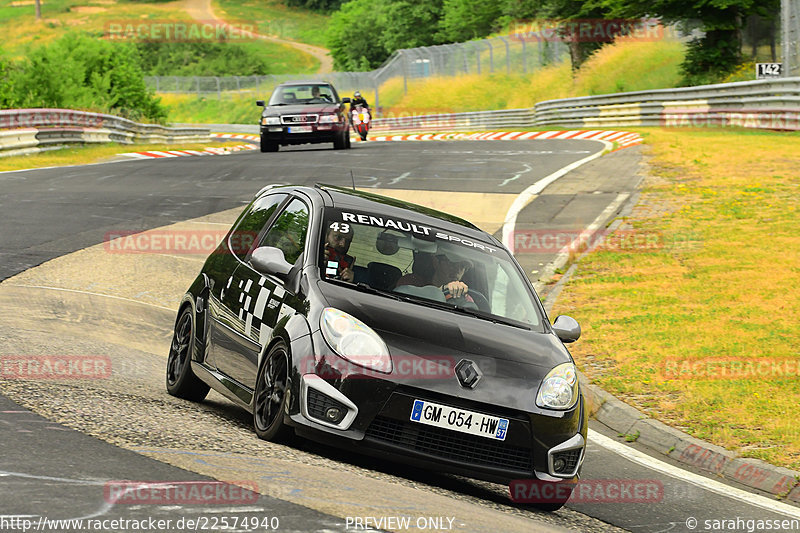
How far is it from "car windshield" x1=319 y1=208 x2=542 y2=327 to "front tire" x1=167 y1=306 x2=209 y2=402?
160 cm

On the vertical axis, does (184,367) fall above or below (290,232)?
below

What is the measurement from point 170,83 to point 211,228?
79179 millimetres

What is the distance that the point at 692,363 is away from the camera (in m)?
9.96

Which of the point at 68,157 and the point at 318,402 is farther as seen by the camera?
the point at 68,157

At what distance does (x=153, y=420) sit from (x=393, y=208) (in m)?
2.19

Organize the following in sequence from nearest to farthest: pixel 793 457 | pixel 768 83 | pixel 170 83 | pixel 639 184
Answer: pixel 793 457 → pixel 639 184 → pixel 768 83 → pixel 170 83

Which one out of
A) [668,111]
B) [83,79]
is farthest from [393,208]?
[83,79]

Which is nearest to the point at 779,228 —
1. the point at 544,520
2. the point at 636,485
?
the point at 636,485

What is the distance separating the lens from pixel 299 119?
96.1 ft

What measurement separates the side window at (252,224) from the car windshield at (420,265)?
0.83 meters

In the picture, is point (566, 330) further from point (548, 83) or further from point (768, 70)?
point (548, 83)

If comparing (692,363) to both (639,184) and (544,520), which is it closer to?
(544,520)

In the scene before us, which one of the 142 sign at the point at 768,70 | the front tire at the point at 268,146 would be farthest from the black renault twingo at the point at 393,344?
the 142 sign at the point at 768,70

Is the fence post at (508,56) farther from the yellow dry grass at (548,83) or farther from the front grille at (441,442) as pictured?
the front grille at (441,442)
